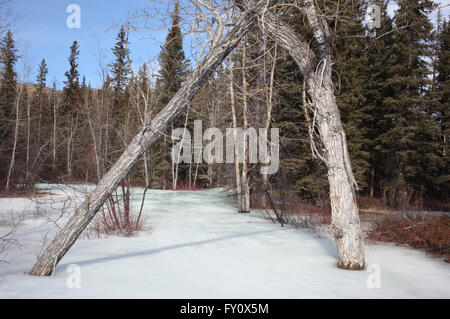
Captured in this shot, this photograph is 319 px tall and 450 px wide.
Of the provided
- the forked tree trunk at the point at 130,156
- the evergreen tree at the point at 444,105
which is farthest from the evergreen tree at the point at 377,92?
the forked tree trunk at the point at 130,156

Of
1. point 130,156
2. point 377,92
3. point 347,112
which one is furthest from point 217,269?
A: point 377,92

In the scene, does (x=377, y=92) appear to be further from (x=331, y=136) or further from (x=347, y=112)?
(x=331, y=136)

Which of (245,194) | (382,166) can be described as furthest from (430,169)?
(245,194)

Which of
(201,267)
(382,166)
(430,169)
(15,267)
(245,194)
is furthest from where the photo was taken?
(382,166)

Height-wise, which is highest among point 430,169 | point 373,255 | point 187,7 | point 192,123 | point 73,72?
point 73,72

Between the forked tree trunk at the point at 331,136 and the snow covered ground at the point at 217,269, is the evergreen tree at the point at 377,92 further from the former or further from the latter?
the forked tree trunk at the point at 331,136

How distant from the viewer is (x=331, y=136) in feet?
14.4

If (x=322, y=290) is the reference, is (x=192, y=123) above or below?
above

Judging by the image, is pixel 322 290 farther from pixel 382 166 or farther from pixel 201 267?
pixel 382 166

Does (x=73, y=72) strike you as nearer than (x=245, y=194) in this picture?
No

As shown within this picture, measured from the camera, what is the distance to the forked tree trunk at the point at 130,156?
364 cm
